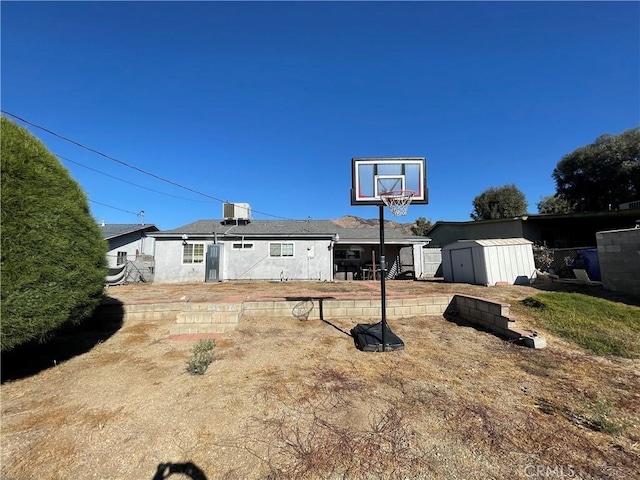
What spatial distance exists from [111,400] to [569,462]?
194 inches

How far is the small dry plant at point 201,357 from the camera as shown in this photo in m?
4.32

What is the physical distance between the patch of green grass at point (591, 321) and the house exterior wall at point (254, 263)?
9896mm

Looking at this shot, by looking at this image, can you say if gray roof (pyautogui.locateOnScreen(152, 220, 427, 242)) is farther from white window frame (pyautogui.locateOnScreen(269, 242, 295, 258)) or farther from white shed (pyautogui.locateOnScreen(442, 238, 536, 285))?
white shed (pyautogui.locateOnScreen(442, 238, 536, 285))

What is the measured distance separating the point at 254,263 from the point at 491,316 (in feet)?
38.9

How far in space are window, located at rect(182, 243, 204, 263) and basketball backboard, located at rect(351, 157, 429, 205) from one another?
39.8ft

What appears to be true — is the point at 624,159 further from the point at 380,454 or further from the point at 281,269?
the point at 380,454

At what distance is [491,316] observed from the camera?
20.6 ft

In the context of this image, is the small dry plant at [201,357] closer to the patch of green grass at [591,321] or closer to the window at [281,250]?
the patch of green grass at [591,321]

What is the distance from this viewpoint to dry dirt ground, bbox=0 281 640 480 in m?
2.42

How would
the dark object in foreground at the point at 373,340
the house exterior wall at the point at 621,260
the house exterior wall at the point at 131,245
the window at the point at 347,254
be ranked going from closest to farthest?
1. the dark object in foreground at the point at 373,340
2. the house exterior wall at the point at 621,260
3. the house exterior wall at the point at 131,245
4. the window at the point at 347,254

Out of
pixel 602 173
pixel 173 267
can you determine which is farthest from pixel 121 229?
pixel 602 173

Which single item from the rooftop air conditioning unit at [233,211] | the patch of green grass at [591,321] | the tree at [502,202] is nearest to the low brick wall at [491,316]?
the patch of green grass at [591,321]

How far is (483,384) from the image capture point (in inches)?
153

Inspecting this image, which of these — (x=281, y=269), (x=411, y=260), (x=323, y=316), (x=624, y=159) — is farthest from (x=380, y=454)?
(x=624, y=159)
